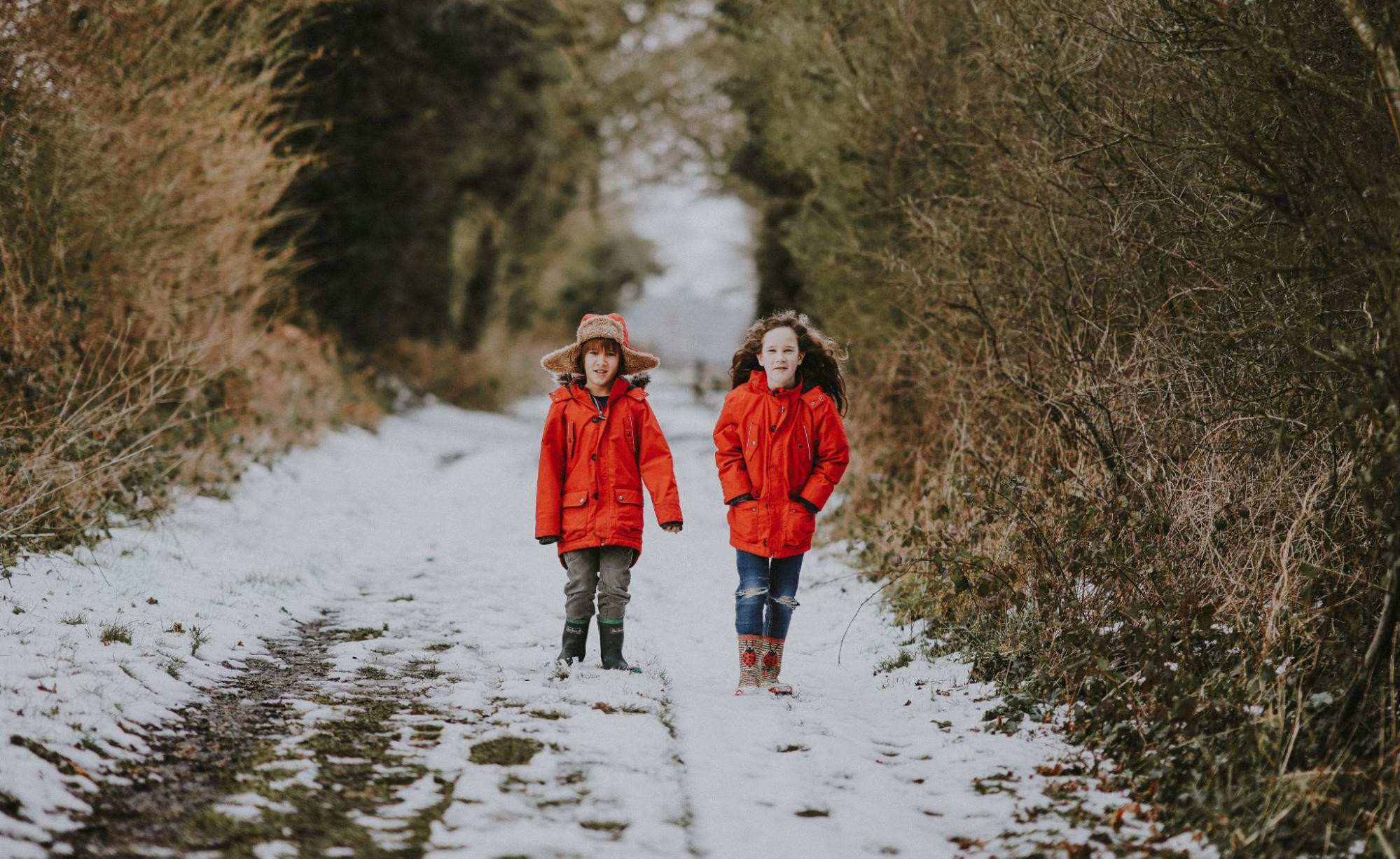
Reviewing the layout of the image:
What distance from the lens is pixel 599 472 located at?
5391mm

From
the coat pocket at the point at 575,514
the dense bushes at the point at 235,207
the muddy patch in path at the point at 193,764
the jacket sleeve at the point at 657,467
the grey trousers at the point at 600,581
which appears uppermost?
the dense bushes at the point at 235,207

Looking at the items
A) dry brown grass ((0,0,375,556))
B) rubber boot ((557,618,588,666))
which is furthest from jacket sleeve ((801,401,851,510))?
dry brown grass ((0,0,375,556))

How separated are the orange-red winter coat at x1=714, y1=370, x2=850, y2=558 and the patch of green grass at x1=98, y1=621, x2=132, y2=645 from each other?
9.19 feet

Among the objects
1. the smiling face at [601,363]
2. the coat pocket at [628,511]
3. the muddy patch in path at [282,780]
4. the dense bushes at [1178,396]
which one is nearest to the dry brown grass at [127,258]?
the muddy patch in path at [282,780]

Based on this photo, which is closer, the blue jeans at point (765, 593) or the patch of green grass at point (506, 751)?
the patch of green grass at point (506, 751)

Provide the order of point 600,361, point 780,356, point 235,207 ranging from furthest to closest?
point 235,207 → point 600,361 → point 780,356

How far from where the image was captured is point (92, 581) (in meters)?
5.79

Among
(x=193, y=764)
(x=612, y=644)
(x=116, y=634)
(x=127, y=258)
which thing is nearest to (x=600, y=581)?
(x=612, y=644)

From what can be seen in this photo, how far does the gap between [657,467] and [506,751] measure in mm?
1779

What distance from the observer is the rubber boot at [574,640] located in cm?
545

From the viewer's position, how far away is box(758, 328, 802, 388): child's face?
530cm

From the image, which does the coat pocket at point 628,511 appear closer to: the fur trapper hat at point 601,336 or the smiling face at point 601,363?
the smiling face at point 601,363

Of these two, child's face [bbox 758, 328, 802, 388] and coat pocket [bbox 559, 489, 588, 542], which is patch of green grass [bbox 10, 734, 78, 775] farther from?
child's face [bbox 758, 328, 802, 388]

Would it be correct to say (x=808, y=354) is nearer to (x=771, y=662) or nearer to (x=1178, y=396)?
(x=771, y=662)
